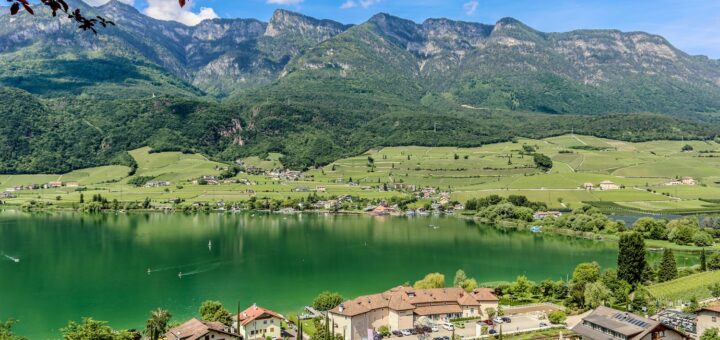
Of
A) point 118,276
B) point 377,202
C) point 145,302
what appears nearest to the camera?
point 145,302

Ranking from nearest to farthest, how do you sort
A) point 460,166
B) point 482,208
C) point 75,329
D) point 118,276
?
point 75,329 → point 118,276 → point 482,208 → point 460,166

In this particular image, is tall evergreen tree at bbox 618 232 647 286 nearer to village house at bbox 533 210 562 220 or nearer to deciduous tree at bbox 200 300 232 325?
deciduous tree at bbox 200 300 232 325

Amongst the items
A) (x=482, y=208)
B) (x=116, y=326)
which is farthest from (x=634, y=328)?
(x=482, y=208)

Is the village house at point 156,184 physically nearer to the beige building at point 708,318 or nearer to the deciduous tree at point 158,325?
the deciduous tree at point 158,325

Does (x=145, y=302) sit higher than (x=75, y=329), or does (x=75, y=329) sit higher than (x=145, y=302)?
(x=75, y=329)

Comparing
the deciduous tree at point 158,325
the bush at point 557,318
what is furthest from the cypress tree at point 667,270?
the deciduous tree at point 158,325

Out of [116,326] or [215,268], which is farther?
[215,268]

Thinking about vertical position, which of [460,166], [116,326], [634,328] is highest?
[460,166]

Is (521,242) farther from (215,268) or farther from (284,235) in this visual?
(215,268)
